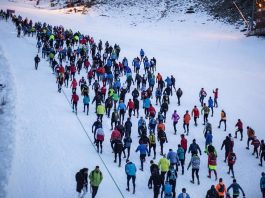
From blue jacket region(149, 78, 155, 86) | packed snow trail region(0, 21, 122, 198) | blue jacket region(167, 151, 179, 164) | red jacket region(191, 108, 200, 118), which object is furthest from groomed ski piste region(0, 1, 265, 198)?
blue jacket region(149, 78, 155, 86)

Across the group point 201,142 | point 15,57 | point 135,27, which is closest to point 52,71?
point 15,57

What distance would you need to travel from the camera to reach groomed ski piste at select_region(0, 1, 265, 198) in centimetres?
1584

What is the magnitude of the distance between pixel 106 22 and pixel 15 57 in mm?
31678

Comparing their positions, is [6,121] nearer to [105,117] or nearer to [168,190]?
[105,117]

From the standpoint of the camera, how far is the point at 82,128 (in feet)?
68.5

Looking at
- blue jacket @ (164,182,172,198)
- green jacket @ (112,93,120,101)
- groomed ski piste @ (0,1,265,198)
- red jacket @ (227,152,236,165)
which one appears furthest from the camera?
green jacket @ (112,93,120,101)

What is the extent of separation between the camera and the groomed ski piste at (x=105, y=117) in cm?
1584

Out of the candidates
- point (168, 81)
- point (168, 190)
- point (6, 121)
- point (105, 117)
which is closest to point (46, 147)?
point (6, 121)

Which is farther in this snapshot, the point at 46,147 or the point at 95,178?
the point at 46,147

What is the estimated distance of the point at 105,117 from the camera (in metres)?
22.6

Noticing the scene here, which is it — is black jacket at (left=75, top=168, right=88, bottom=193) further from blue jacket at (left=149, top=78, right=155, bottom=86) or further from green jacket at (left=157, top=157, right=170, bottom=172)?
blue jacket at (left=149, top=78, right=155, bottom=86)

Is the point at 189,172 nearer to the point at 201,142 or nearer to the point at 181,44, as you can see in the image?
the point at 201,142

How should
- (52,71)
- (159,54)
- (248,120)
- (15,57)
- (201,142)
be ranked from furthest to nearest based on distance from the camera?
(159,54) < (15,57) < (52,71) < (248,120) < (201,142)

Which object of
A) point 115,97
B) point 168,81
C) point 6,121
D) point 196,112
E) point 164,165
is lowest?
point 6,121
